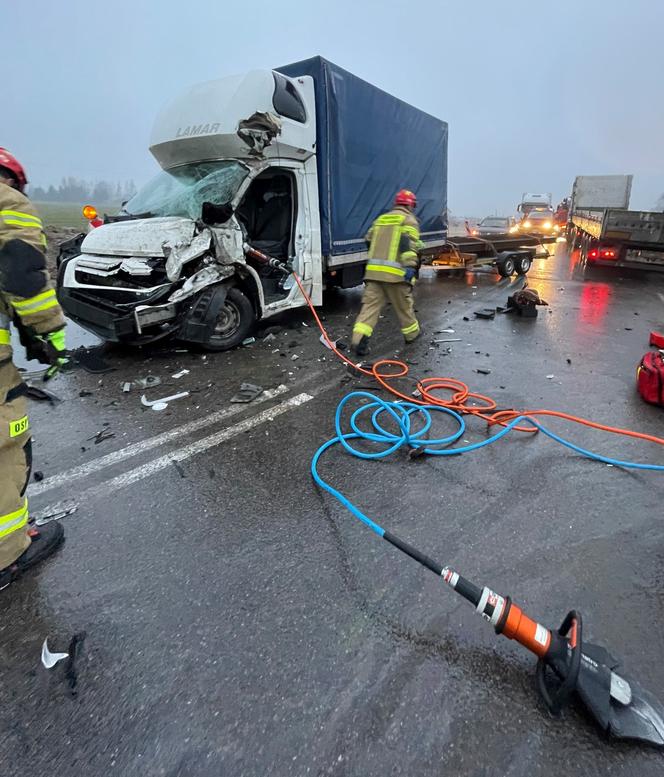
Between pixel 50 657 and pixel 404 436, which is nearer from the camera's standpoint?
pixel 50 657

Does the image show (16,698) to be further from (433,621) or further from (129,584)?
(433,621)

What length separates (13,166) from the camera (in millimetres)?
2109

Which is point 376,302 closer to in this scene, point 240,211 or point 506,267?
point 240,211

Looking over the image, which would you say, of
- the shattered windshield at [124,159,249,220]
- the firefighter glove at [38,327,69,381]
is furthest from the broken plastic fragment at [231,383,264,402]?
the shattered windshield at [124,159,249,220]

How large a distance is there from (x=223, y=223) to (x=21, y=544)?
3.89 m

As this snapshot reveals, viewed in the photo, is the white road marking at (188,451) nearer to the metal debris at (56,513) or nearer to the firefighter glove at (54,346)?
the metal debris at (56,513)

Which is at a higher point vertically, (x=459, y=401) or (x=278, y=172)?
(x=278, y=172)

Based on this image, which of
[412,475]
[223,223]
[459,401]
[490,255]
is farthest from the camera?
[490,255]

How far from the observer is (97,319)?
4559 mm

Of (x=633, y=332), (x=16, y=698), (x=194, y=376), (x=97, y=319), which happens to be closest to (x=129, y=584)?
(x=16, y=698)

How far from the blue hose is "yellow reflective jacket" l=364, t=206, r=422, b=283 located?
6.29 feet

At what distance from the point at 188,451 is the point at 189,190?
3633 millimetres

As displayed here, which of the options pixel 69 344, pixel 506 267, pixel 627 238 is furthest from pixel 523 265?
pixel 69 344

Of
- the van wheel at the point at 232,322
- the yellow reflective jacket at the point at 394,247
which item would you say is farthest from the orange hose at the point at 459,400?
the van wheel at the point at 232,322
